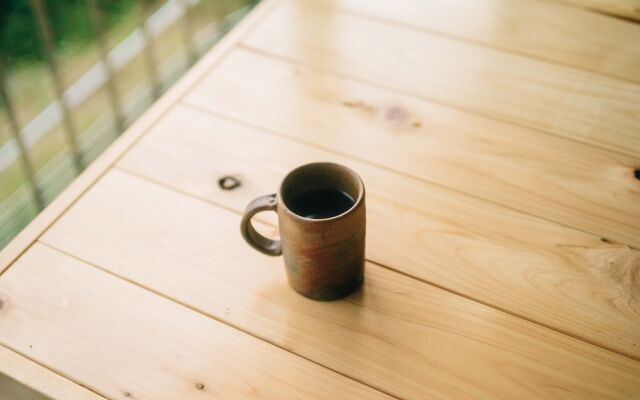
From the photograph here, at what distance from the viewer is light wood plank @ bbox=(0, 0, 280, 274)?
Result: 923 mm

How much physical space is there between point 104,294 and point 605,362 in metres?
0.63

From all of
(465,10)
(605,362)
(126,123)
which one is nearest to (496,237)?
(605,362)

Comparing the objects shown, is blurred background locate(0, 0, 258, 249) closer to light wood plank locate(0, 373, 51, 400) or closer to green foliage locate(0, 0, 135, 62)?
green foliage locate(0, 0, 135, 62)

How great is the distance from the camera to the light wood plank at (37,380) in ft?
2.49

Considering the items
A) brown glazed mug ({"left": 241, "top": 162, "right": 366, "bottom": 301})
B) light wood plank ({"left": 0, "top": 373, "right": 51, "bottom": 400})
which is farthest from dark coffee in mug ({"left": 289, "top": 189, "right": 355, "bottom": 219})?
light wood plank ({"left": 0, "top": 373, "right": 51, "bottom": 400})

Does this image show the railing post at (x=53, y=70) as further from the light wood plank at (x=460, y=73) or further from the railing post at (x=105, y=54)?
the light wood plank at (x=460, y=73)

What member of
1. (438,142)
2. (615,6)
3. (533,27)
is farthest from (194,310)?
(615,6)

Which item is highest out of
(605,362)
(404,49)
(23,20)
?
(404,49)

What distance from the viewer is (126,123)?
142cm

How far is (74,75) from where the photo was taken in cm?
197

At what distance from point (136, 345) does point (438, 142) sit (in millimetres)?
551

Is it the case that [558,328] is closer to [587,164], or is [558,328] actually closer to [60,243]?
[587,164]

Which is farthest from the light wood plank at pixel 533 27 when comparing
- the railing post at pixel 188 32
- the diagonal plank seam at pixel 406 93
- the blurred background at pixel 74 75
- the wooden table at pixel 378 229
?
the blurred background at pixel 74 75

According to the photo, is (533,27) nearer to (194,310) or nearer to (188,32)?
(188,32)
